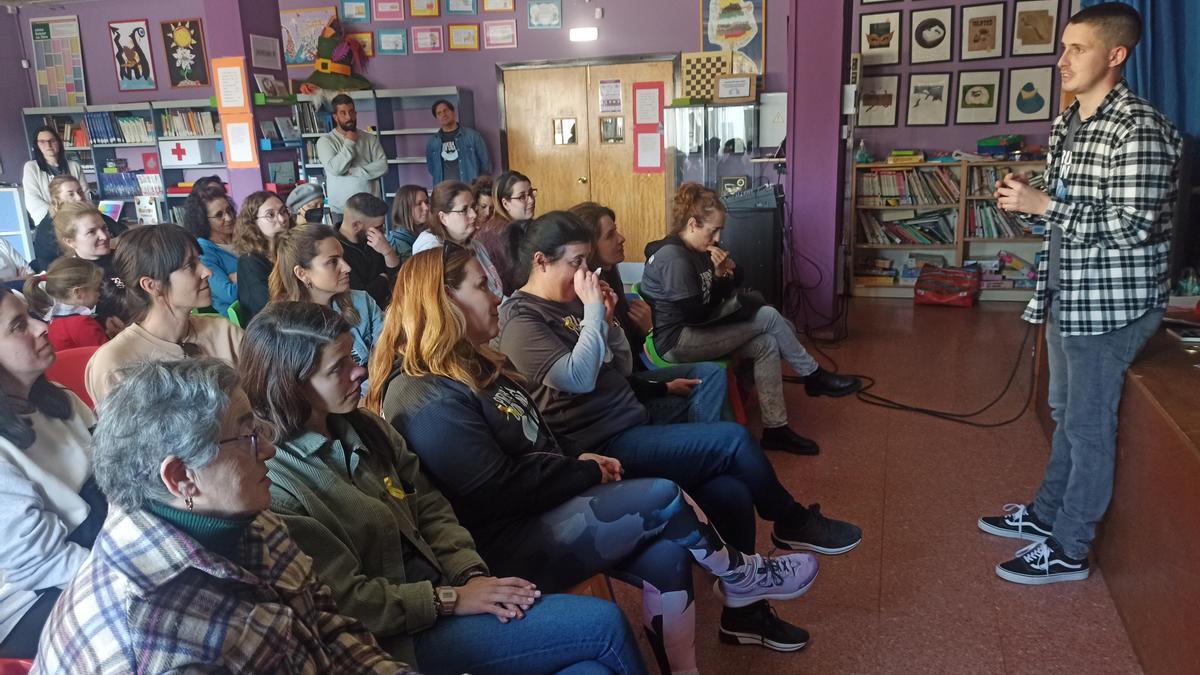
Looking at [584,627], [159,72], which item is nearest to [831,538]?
[584,627]

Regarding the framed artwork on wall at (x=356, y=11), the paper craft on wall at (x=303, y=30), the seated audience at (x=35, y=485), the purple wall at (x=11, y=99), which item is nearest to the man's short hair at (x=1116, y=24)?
the seated audience at (x=35, y=485)

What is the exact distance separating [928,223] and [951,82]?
1128 mm

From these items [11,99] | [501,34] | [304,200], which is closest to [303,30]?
[501,34]

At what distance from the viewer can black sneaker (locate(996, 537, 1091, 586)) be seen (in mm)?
2334

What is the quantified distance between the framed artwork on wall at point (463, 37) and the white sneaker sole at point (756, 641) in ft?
22.2

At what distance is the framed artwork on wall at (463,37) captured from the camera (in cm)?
766

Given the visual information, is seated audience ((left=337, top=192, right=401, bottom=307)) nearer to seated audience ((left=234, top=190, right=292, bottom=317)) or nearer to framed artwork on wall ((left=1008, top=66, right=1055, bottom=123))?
seated audience ((left=234, top=190, right=292, bottom=317))

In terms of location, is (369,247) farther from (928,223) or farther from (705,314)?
(928,223)

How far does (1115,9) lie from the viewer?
6.98 ft

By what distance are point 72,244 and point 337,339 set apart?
2918 millimetres

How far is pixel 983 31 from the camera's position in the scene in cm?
635

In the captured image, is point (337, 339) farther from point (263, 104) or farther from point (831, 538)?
point (263, 104)

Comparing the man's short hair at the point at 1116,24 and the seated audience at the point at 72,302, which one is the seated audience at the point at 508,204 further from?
the man's short hair at the point at 1116,24

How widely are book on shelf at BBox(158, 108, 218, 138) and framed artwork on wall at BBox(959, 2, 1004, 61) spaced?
703cm
